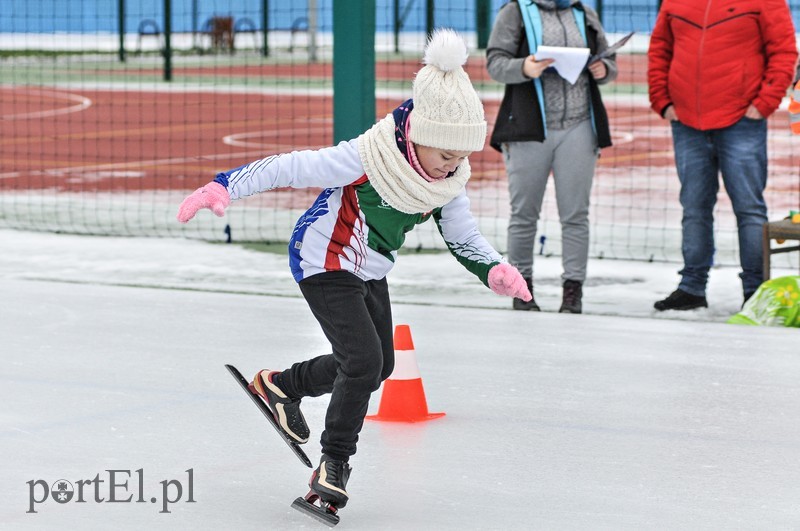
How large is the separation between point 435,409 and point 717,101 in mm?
2675

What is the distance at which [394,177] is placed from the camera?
14.0 feet

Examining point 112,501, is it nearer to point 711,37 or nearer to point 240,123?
point 711,37

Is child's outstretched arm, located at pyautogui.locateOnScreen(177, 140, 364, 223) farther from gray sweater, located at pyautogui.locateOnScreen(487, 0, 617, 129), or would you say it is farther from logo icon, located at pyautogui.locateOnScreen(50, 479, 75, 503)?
gray sweater, located at pyautogui.locateOnScreen(487, 0, 617, 129)

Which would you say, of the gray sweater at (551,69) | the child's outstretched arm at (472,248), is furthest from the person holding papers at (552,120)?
the child's outstretched arm at (472,248)

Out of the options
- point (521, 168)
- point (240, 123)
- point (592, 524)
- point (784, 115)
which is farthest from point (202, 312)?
point (784, 115)

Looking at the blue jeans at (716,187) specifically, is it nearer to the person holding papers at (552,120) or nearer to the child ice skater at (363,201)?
the person holding papers at (552,120)

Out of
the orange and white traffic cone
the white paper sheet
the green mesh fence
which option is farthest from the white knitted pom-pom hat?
the green mesh fence

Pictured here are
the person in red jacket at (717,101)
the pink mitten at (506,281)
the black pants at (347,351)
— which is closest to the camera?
the black pants at (347,351)

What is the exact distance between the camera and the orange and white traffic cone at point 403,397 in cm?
539

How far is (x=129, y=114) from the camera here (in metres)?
21.9

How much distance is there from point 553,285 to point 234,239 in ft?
8.37

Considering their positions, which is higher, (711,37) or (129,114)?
(711,37)

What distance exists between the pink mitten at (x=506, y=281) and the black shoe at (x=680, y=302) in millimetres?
3197

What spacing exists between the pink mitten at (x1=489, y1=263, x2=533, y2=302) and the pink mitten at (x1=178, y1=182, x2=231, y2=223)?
0.89 meters
